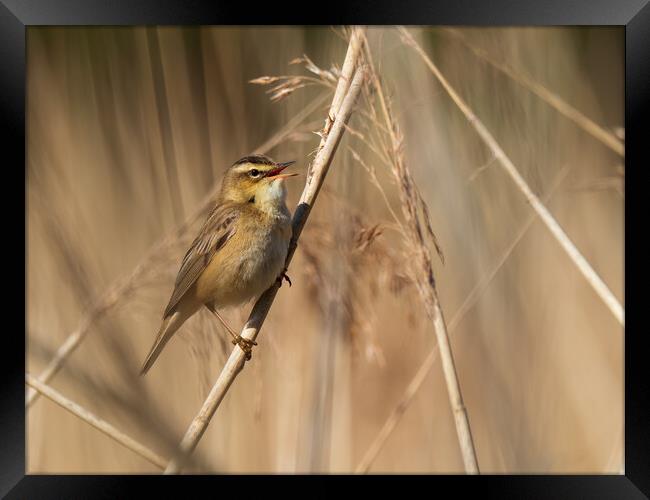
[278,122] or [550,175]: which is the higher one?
[278,122]

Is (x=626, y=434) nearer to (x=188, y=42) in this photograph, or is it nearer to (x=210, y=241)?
(x=210, y=241)

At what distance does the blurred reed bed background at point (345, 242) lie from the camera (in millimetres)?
Result: 3725

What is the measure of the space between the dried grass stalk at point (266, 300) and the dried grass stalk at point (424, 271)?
0.21 meters

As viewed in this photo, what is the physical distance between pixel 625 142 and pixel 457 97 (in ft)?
2.61

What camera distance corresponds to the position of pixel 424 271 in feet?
10.1

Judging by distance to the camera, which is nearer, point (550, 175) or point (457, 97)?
point (457, 97)

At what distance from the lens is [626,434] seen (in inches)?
142

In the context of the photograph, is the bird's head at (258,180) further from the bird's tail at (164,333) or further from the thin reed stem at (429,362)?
the thin reed stem at (429,362)

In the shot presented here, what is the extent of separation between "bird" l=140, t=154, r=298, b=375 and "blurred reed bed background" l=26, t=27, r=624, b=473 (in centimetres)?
11

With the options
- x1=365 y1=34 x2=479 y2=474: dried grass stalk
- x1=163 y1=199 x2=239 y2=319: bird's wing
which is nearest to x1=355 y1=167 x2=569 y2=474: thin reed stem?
x1=365 y1=34 x2=479 y2=474: dried grass stalk

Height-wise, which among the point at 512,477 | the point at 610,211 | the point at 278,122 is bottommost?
the point at 512,477

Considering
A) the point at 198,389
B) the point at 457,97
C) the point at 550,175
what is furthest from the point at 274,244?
the point at 550,175

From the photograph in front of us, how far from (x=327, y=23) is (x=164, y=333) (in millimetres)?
1659

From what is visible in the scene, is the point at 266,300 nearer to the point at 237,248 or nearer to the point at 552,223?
the point at 237,248
